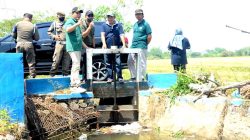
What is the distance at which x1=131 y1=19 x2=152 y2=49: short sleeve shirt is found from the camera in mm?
10398

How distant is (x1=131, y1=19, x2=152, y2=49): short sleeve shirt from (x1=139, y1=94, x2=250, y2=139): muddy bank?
1271 mm

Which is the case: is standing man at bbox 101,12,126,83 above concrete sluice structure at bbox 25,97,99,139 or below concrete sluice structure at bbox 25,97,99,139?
above

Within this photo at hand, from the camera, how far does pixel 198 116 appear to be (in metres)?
8.63

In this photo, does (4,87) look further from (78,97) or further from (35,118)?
(78,97)

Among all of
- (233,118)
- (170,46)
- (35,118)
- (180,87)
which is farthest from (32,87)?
(170,46)

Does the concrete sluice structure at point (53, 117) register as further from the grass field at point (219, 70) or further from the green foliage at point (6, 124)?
the grass field at point (219, 70)

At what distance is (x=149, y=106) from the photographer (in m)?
9.77

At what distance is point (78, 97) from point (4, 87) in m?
2.18

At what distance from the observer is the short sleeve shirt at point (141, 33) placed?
1040 cm

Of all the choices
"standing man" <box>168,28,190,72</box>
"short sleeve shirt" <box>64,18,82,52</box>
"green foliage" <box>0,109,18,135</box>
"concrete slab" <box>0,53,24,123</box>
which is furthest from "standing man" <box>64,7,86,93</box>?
"standing man" <box>168,28,190,72</box>

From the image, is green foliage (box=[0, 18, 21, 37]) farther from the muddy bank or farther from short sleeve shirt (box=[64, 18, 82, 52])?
the muddy bank

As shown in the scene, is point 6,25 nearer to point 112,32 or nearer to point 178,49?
point 178,49

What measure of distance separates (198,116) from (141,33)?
2669mm

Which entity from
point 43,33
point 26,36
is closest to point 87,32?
point 26,36
